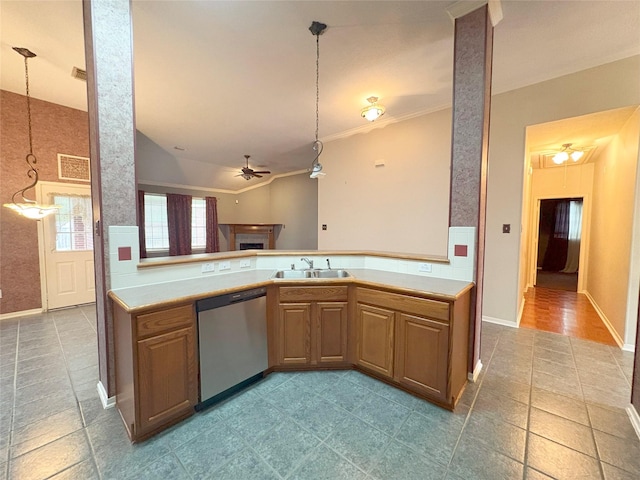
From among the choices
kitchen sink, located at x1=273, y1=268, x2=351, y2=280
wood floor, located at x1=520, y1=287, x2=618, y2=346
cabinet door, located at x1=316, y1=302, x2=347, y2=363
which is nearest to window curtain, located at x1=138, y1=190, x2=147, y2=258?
kitchen sink, located at x1=273, y1=268, x2=351, y2=280

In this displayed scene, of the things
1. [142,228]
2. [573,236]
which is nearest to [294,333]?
[142,228]

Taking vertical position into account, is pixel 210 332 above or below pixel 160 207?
below

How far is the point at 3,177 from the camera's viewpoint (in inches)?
142

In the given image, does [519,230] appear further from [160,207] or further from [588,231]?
[160,207]

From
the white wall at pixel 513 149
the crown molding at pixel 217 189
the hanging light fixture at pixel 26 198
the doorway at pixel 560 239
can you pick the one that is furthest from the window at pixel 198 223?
the doorway at pixel 560 239

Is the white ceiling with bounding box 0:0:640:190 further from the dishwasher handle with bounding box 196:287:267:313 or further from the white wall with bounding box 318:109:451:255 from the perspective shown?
the dishwasher handle with bounding box 196:287:267:313

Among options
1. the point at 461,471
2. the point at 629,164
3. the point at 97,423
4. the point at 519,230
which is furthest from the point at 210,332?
the point at 629,164

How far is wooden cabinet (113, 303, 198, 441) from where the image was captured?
1.54 m

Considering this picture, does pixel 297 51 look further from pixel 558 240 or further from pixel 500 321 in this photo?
pixel 558 240

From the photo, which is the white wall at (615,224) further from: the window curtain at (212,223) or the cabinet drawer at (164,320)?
the window curtain at (212,223)

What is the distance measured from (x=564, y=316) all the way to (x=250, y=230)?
7948mm

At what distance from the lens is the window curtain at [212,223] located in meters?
8.47

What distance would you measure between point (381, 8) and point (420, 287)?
7.52 feet

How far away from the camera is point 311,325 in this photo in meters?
2.32
